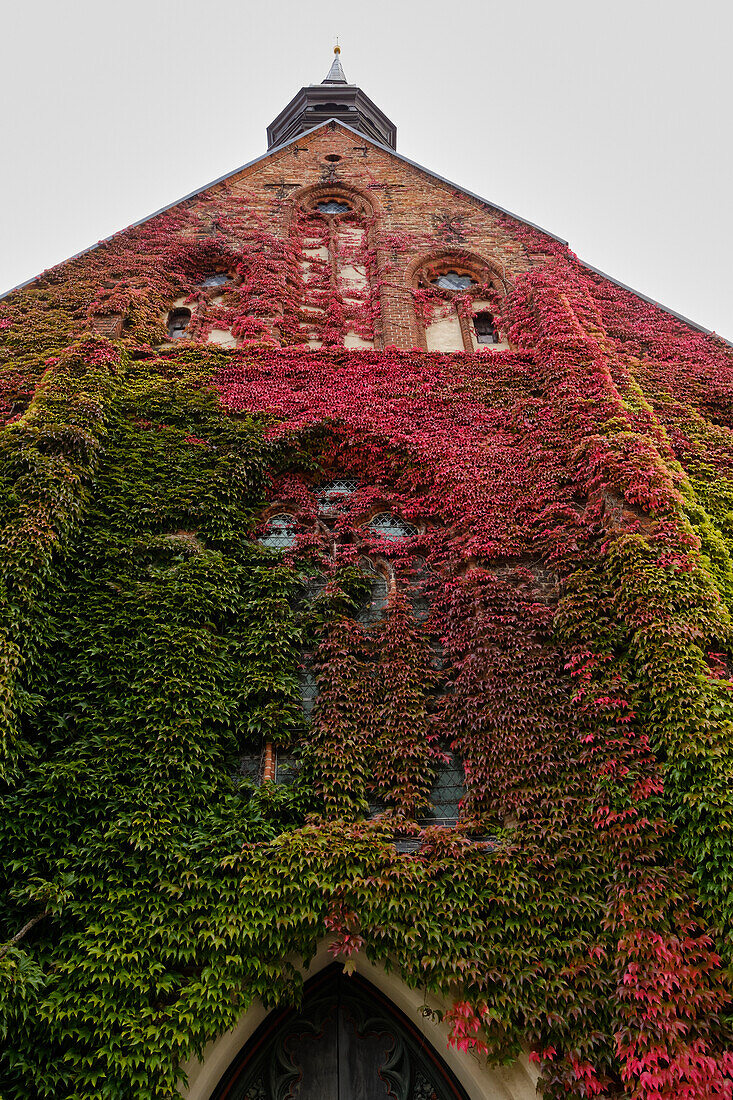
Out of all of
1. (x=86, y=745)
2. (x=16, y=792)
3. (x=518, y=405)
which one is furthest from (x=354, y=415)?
(x=16, y=792)

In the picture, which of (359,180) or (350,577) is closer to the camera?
(350,577)

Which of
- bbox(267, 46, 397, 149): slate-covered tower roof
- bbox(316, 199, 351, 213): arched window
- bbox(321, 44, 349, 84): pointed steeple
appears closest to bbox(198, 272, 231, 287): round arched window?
bbox(316, 199, 351, 213): arched window

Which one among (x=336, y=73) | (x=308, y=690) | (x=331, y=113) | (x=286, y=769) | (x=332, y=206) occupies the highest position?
(x=336, y=73)

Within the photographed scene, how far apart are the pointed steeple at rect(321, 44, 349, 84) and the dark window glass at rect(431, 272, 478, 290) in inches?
886

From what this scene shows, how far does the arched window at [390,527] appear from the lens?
9.49 meters

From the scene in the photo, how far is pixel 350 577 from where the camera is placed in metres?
8.58

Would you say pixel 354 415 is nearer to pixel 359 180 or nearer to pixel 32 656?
pixel 32 656

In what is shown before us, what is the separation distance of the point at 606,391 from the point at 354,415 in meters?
3.24

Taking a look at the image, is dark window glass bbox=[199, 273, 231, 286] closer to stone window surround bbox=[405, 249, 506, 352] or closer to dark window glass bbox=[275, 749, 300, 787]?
stone window surround bbox=[405, 249, 506, 352]

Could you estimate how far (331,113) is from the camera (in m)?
26.5

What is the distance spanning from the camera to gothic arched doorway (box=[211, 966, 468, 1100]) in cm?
625

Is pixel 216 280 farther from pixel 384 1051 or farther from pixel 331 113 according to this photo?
pixel 331 113

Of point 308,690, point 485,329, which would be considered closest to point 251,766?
point 308,690

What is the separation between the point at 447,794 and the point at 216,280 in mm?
9773
